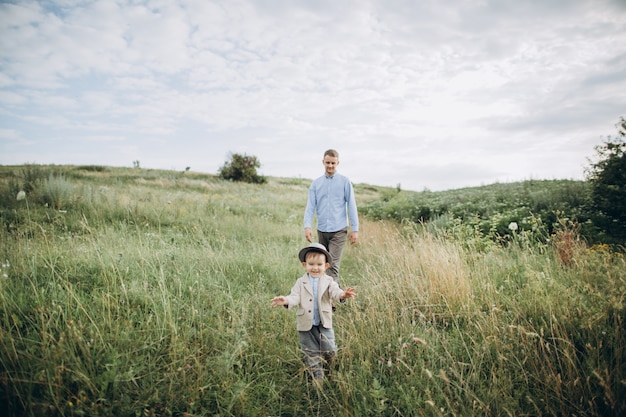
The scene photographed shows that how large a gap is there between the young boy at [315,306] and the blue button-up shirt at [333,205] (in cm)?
202

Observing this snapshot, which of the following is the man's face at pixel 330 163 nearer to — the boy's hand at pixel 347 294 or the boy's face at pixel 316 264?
the boy's face at pixel 316 264

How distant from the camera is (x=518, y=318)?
10.6 ft

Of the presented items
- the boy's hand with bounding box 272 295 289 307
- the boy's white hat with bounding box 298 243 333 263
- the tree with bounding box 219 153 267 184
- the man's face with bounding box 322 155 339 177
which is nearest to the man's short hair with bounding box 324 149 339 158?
the man's face with bounding box 322 155 339 177

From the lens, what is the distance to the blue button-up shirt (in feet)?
16.3

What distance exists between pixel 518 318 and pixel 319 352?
7.45 ft

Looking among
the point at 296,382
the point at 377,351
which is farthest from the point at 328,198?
the point at 296,382

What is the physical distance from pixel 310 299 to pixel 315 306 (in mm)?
98

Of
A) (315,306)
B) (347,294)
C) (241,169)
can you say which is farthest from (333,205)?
(241,169)

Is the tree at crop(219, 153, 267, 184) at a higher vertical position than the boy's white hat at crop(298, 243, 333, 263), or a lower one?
higher

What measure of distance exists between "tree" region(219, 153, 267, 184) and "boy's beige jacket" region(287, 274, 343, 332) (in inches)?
1062

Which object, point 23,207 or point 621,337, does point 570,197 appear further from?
point 23,207

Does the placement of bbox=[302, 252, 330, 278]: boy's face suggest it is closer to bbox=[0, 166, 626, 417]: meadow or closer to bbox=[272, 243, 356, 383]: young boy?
bbox=[272, 243, 356, 383]: young boy

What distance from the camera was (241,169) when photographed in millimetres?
28719

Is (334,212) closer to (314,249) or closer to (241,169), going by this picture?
(314,249)
